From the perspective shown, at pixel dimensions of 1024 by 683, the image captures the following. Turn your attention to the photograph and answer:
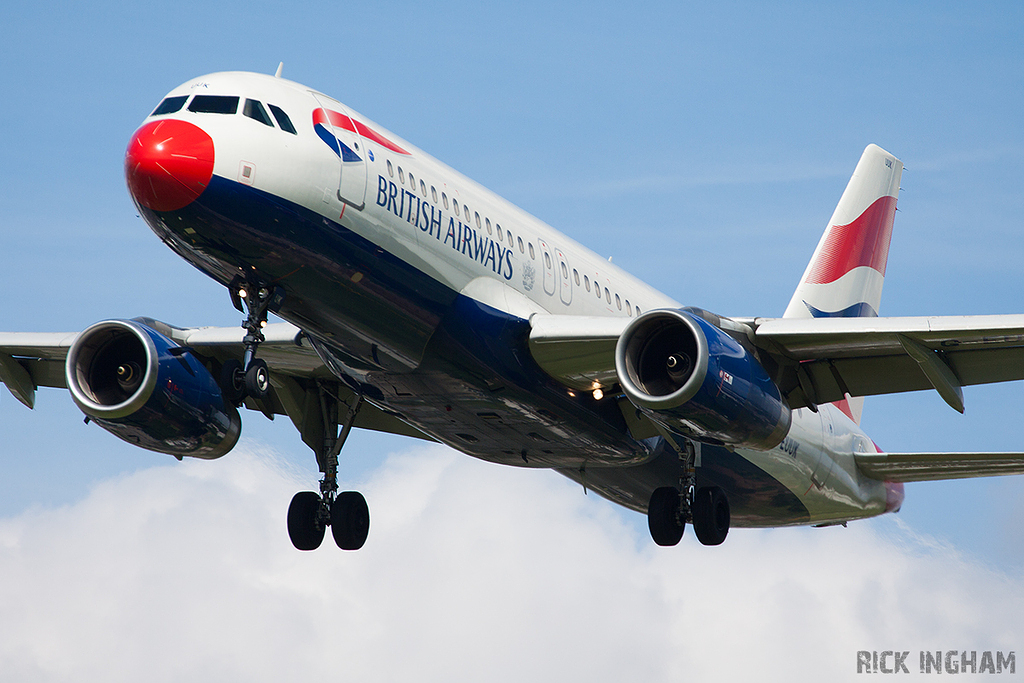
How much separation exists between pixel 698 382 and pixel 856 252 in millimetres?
15165

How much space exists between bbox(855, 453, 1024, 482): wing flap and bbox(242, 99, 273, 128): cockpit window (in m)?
15.0

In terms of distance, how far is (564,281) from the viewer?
2236 cm

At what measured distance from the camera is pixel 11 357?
84.4 feet

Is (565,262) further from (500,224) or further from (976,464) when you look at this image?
(976,464)

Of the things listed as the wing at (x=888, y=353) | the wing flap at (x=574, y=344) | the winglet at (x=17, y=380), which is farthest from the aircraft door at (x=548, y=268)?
the winglet at (x=17, y=380)

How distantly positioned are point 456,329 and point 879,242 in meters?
17.5

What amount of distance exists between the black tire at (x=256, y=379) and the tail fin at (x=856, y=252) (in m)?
16.3

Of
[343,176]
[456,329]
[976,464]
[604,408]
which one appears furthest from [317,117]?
[976,464]

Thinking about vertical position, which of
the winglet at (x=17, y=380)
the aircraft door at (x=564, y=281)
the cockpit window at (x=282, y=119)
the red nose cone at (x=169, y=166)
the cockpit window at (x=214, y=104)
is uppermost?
the cockpit window at (x=214, y=104)

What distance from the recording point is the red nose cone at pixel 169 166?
16.9 meters

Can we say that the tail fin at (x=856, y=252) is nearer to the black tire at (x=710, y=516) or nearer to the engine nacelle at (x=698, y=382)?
the black tire at (x=710, y=516)

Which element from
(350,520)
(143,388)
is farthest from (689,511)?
(143,388)

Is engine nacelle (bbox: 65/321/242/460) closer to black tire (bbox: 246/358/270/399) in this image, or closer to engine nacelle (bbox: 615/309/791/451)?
black tire (bbox: 246/358/270/399)

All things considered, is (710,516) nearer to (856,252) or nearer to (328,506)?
(328,506)
